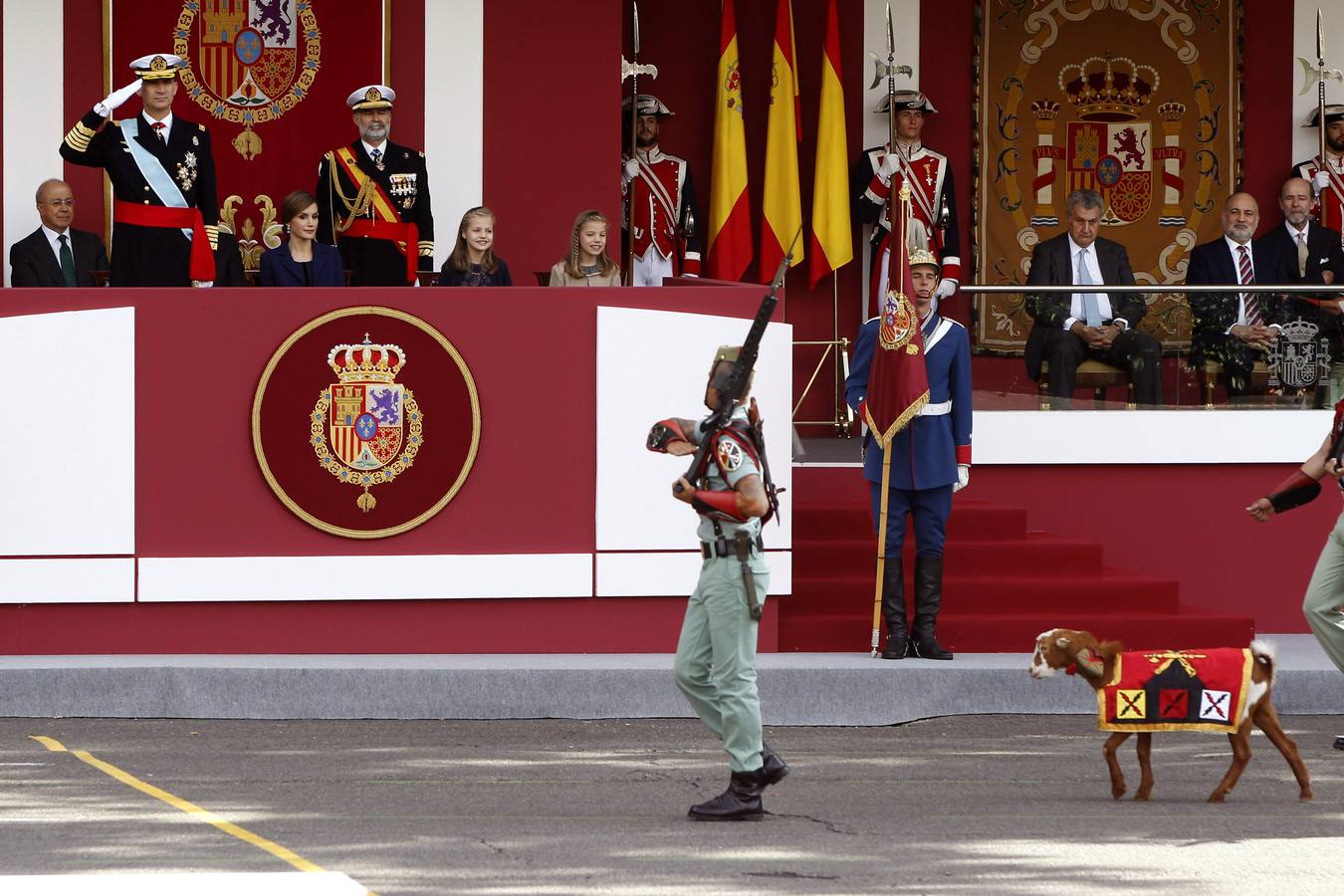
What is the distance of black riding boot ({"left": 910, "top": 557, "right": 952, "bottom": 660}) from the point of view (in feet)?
36.9

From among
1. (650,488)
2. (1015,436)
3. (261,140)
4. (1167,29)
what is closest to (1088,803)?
(650,488)

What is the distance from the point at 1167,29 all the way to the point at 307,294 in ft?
25.4

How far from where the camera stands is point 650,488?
11.5m

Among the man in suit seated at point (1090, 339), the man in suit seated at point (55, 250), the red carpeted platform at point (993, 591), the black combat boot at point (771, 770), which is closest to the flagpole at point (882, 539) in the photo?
the red carpeted platform at point (993, 591)

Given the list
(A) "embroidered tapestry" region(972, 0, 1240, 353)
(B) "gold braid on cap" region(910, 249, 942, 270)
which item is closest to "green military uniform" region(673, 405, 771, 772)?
(B) "gold braid on cap" region(910, 249, 942, 270)

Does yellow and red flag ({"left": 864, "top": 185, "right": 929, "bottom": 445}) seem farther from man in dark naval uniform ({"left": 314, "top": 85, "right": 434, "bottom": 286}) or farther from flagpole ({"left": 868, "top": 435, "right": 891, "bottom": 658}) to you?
man in dark naval uniform ({"left": 314, "top": 85, "right": 434, "bottom": 286})

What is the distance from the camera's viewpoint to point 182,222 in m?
12.2

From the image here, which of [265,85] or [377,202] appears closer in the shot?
[377,202]

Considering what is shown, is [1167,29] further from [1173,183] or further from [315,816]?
[315,816]

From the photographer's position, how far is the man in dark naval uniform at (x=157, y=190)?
39.7 ft

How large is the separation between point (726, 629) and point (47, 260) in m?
6.38

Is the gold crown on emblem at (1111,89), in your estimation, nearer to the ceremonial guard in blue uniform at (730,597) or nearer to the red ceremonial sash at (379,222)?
the red ceremonial sash at (379,222)

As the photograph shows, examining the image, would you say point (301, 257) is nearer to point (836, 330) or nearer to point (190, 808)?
point (190, 808)

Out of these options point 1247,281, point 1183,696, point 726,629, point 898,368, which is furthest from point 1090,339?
point 726,629
